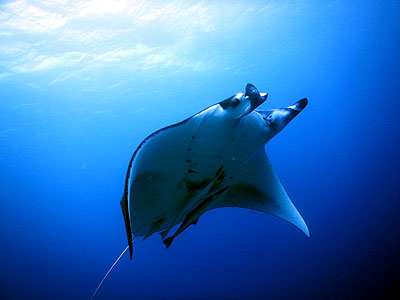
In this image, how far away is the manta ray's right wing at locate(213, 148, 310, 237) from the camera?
2146mm

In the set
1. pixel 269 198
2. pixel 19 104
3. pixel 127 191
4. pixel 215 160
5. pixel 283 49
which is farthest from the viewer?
pixel 283 49

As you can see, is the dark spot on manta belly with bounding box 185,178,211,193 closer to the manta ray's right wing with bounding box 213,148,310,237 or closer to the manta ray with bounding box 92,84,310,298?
the manta ray with bounding box 92,84,310,298

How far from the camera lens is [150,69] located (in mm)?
8703

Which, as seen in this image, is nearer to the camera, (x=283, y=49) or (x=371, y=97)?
(x=283, y=49)

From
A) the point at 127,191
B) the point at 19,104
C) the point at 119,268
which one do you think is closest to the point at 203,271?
the point at 119,268

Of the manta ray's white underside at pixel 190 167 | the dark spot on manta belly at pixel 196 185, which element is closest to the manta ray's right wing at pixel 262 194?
the manta ray's white underside at pixel 190 167

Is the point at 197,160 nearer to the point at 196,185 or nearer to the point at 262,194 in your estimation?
the point at 196,185

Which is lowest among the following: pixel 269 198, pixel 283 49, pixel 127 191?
pixel 269 198

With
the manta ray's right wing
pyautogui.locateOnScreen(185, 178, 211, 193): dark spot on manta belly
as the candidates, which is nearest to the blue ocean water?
the manta ray's right wing

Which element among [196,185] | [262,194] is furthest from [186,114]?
[196,185]

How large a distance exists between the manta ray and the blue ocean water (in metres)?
5.75

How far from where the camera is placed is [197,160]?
160 cm

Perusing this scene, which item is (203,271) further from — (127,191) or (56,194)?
(127,191)

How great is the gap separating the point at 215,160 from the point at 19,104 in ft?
31.1
